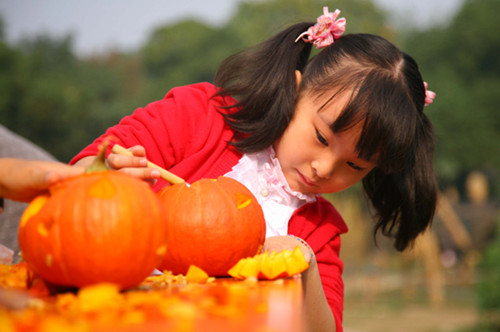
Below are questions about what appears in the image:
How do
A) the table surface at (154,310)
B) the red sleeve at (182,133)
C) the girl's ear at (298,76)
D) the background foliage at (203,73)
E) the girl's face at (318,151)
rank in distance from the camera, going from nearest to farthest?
the table surface at (154,310) < the girl's face at (318,151) < the red sleeve at (182,133) < the girl's ear at (298,76) < the background foliage at (203,73)

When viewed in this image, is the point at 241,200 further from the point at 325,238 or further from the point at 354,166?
the point at 325,238

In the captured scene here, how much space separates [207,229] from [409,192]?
1.63m

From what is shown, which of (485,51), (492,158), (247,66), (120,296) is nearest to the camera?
(120,296)

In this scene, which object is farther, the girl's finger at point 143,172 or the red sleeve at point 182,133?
the red sleeve at point 182,133

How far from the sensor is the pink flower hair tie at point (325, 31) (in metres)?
2.46

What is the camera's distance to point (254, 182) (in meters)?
2.19

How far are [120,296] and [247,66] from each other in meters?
1.71

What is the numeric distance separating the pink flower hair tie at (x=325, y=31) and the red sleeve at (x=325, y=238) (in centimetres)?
74

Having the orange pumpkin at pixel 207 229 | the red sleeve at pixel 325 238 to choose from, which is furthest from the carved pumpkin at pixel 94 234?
the red sleeve at pixel 325 238

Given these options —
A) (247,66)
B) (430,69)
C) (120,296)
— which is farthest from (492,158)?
(120,296)

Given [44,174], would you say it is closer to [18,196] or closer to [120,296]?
[18,196]

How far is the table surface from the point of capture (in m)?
0.70

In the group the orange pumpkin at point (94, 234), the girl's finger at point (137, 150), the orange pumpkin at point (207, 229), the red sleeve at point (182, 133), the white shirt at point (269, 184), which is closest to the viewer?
the orange pumpkin at point (94, 234)

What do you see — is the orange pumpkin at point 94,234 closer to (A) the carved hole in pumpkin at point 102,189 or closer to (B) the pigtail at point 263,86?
(A) the carved hole in pumpkin at point 102,189
